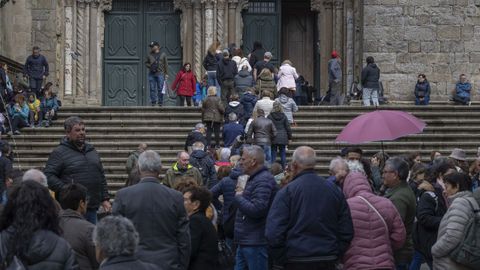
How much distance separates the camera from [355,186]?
11711 millimetres

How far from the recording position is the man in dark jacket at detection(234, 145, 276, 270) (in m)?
12.5

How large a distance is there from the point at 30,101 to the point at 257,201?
15882mm

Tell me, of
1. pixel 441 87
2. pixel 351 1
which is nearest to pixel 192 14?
pixel 351 1

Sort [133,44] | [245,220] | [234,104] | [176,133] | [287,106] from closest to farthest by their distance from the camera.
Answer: [245,220]
[287,106]
[234,104]
[176,133]
[133,44]

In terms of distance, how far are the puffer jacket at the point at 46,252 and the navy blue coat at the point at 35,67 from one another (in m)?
20.5

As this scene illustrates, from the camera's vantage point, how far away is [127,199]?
1071cm

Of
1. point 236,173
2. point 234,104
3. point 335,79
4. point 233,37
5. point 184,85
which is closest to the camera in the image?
point 236,173

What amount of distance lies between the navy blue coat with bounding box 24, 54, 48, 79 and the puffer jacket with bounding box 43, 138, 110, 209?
1557cm

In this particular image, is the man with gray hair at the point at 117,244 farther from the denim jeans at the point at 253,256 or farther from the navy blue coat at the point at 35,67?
the navy blue coat at the point at 35,67

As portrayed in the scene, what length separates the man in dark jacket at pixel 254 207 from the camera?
12531 mm

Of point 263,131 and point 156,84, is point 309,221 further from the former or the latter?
point 156,84

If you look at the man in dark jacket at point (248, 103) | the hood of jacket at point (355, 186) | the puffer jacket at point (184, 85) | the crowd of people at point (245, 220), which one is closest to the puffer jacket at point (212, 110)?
the man in dark jacket at point (248, 103)

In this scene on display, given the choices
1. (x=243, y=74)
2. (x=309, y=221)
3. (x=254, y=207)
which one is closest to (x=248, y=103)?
(x=243, y=74)

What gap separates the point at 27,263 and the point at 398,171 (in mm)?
5147
